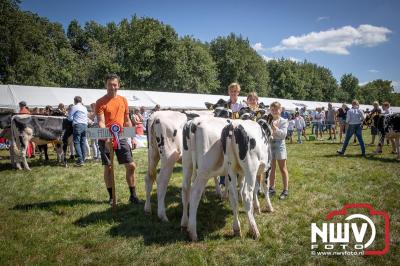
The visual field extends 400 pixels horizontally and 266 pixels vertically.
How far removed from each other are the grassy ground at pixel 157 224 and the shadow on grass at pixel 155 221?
16 millimetres

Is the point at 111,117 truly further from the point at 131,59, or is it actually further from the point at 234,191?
the point at 131,59

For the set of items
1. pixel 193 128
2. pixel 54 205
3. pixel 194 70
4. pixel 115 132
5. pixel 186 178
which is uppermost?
pixel 194 70

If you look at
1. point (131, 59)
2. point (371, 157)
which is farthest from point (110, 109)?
point (131, 59)

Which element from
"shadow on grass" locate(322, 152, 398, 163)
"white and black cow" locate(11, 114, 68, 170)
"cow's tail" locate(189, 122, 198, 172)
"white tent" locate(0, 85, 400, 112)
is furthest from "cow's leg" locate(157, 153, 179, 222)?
"white tent" locate(0, 85, 400, 112)

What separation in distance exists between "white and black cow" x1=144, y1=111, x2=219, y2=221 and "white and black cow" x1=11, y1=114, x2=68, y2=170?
248 inches

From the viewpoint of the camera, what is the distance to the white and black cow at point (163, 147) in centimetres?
504

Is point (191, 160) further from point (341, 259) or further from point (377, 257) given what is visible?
point (377, 257)

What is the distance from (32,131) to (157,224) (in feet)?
24.0

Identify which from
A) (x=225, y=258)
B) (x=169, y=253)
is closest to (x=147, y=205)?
(x=169, y=253)

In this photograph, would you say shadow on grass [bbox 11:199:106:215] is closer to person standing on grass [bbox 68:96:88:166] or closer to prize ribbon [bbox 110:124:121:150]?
prize ribbon [bbox 110:124:121:150]

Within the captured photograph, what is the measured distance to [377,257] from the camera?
12.2 ft

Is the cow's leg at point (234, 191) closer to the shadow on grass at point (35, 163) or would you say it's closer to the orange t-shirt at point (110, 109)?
the orange t-shirt at point (110, 109)

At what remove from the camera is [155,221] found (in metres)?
4.98

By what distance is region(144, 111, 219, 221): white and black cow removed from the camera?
16.5ft
